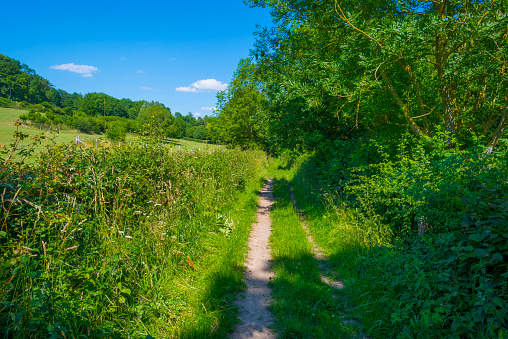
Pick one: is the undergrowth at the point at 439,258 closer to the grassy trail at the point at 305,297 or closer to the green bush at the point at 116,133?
the grassy trail at the point at 305,297

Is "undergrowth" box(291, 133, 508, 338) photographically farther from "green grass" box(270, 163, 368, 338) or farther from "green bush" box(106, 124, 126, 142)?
"green bush" box(106, 124, 126, 142)

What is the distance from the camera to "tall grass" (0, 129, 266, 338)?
2.36 metres

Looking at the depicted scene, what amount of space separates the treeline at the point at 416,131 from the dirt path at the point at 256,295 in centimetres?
163

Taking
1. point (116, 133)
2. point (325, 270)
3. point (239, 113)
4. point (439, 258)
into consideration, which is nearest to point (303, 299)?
point (325, 270)

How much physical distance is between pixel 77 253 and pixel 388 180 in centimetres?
581

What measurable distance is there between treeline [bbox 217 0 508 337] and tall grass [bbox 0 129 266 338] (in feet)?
9.20

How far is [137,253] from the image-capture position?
3.66m

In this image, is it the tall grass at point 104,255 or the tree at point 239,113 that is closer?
the tall grass at point 104,255

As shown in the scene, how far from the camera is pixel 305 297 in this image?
386 centimetres

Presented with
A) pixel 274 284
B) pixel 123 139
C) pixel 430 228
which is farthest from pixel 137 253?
pixel 430 228

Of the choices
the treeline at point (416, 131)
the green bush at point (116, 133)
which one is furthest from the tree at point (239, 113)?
the green bush at point (116, 133)

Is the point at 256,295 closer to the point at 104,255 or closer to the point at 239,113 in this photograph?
the point at 104,255

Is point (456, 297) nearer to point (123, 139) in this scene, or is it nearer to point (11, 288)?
point (11, 288)

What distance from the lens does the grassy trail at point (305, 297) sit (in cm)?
318
